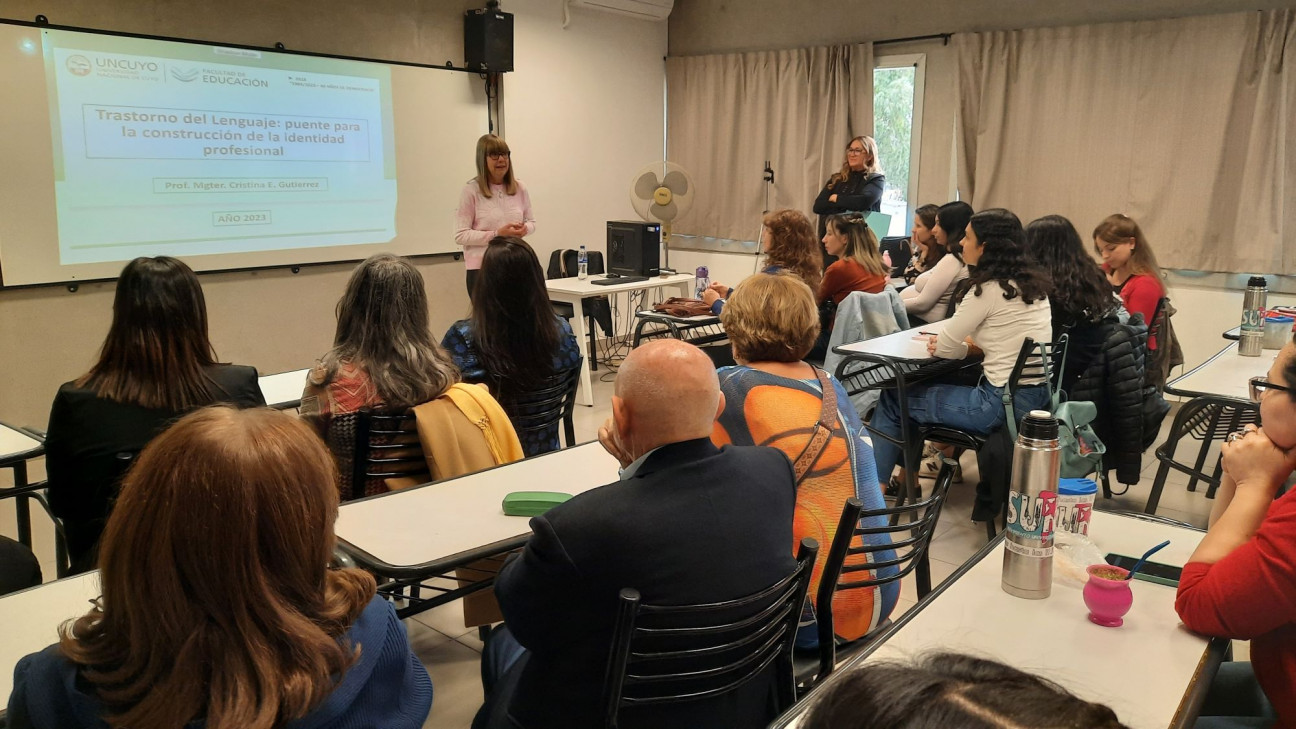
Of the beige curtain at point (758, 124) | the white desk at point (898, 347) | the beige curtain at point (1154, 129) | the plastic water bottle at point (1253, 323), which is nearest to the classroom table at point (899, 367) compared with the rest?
the white desk at point (898, 347)

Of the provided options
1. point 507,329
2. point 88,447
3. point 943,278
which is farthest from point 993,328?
point 88,447

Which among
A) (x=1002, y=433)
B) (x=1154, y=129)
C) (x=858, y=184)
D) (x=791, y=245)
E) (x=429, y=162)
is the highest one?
(x=1154, y=129)

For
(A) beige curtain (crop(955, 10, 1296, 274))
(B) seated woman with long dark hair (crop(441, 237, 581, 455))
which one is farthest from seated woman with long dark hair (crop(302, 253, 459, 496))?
(A) beige curtain (crop(955, 10, 1296, 274))

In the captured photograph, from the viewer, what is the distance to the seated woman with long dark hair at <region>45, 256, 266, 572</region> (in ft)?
7.11

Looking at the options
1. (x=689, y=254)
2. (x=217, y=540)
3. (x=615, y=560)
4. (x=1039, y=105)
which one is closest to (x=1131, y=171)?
Answer: (x=1039, y=105)

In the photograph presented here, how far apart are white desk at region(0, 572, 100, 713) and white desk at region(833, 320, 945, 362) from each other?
2.74m

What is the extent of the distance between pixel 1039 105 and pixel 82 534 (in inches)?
235

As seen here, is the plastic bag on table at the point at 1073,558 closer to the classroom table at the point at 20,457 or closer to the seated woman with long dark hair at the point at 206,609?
the seated woman with long dark hair at the point at 206,609

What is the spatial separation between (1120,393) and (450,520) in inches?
108

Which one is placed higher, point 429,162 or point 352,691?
point 429,162

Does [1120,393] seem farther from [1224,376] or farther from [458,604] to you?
[458,604]

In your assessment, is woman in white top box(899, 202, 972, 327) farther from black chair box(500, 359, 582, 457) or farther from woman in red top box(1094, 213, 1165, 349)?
black chair box(500, 359, 582, 457)

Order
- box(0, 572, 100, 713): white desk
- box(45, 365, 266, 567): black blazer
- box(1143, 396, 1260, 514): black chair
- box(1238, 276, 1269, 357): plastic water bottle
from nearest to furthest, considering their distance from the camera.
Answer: box(0, 572, 100, 713): white desk < box(45, 365, 266, 567): black blazer < box(1143, 396, 1260, 514): black chair < box(1238, 276, 1269, 357): plastic water bottle

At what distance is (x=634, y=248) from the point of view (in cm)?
620
